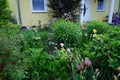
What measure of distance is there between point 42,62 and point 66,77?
473 mm

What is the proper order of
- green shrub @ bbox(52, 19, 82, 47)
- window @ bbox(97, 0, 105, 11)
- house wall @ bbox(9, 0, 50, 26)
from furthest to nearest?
window @ bbox(97, 0, 105, 11), house wall @ bbox(9, 0, 50, 26), green shrub @ bbox(52, 19, 82, 47)

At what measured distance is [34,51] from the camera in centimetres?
302

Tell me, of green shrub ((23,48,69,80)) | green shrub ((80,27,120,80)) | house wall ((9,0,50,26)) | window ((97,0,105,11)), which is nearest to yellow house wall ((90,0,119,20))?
window ((97,0,105,11))

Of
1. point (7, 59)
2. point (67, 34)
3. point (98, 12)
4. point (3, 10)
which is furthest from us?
point (98, 12)

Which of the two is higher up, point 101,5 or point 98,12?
point 101,5

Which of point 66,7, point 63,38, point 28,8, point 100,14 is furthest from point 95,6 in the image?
point 63,38

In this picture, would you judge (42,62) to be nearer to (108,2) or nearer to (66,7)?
(66,7)

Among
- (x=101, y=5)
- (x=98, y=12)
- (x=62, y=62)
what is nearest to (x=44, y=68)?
(x=62, y=62)

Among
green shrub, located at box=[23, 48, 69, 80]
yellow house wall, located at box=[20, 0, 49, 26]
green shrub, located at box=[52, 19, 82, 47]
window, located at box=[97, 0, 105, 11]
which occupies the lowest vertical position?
green shrub, located at box=[23, 48, 69, 80]

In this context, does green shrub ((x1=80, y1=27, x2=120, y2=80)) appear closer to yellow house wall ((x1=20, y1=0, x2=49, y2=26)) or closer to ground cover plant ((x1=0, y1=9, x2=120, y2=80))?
ground cover plant ((x1=0, y1=9, x2=120, y2=80))

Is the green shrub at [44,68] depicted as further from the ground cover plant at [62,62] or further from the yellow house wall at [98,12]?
the yellow house wall at [98,12]

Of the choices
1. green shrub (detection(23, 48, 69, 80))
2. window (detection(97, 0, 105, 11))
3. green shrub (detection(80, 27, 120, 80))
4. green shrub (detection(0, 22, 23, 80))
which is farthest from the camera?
window (detection(97, 0, 105, 11))

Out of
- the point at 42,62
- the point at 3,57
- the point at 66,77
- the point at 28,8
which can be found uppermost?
the point at 28,8

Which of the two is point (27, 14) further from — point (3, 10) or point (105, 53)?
point (105, 53)
